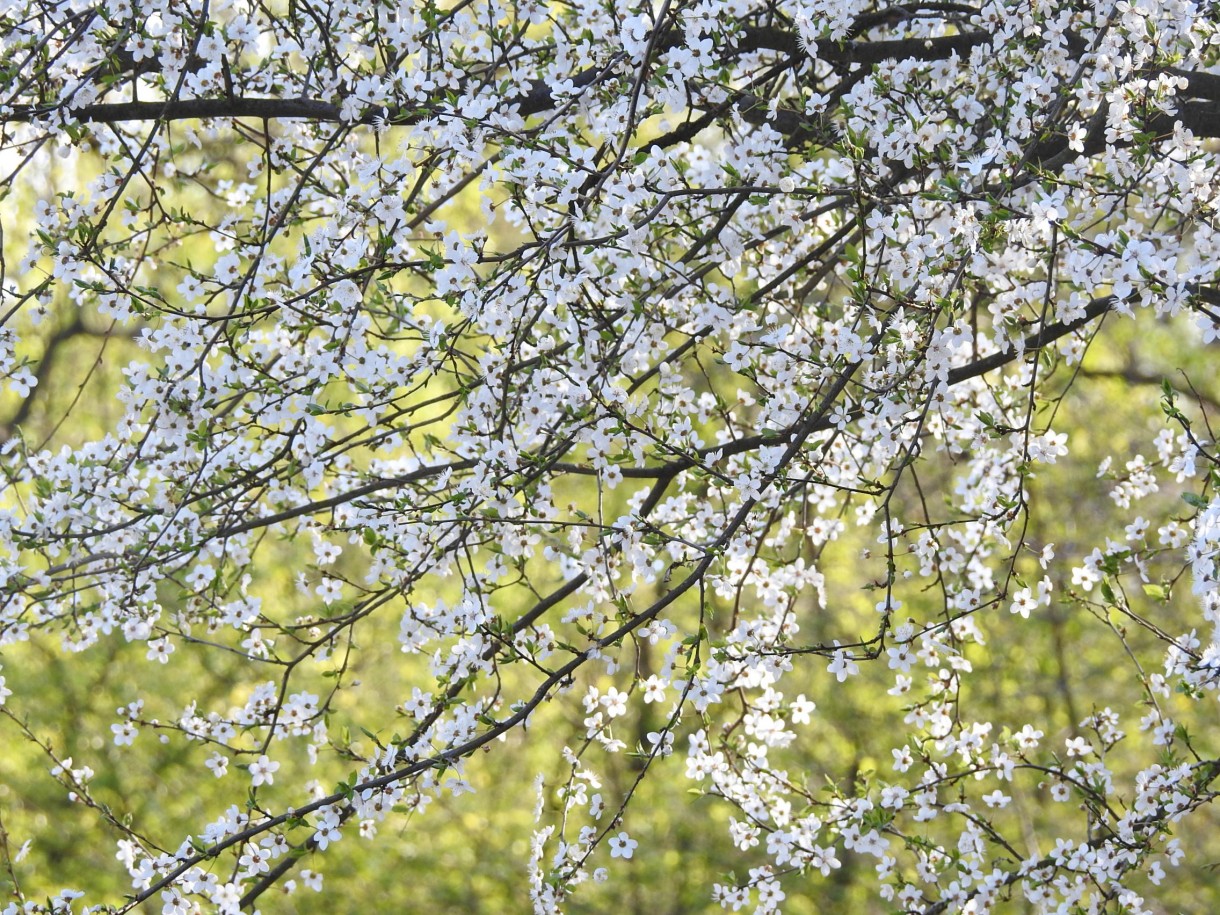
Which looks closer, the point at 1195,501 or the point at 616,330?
the point at 1195,501

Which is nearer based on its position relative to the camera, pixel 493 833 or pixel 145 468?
pixel 145 468

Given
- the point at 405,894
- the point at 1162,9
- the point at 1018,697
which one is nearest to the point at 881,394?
the point at 1162,9

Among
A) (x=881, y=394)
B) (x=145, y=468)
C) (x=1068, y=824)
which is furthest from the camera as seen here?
(x=1068, y=824)

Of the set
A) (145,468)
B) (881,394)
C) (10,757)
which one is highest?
(10,757)

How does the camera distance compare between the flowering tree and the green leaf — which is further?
the flowering tree

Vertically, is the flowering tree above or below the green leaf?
above

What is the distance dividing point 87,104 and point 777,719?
8.94ft

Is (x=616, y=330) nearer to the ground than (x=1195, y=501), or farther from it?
farther from it

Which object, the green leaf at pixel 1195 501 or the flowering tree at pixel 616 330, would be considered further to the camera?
the flowering tree at pixel 616 330

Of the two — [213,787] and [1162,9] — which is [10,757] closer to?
[213,787]

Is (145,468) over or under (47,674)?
under

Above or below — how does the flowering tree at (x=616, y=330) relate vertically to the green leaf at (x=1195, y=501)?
above

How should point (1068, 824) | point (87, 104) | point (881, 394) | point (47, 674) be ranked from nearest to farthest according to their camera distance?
point (881, 394) < point (87, 104) < point (1068, 824) < point (47, 674)

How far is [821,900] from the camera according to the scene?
33.9 ft
